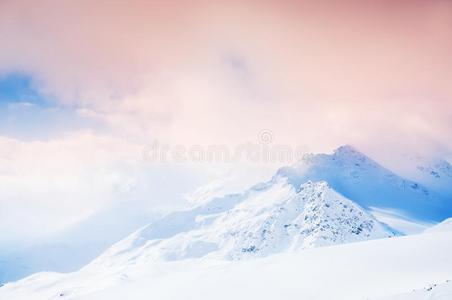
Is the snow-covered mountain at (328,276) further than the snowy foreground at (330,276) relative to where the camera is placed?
Yes

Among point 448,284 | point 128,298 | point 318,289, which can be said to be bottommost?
point 128,298

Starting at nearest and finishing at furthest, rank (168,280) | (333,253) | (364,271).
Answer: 1. (364,271)
2. (333,253)
3. (168,280)

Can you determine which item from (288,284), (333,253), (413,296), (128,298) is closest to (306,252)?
(333,253)

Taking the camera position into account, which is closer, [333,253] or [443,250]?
[443,250]

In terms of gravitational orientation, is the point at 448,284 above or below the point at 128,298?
above

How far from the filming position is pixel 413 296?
100 ft

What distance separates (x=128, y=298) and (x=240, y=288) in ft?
44.6

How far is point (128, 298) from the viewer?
50719mm

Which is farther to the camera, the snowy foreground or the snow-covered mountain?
the snow-covered mountain

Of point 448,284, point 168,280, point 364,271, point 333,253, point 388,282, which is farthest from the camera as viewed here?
point 168,280

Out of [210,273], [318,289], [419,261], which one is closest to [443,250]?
[419,261]

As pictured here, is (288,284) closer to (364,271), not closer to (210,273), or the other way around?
(364,271)

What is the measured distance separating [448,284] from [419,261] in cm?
1226

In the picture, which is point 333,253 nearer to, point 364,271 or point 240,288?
point 364,271
